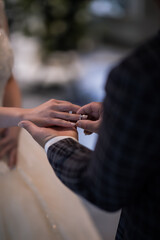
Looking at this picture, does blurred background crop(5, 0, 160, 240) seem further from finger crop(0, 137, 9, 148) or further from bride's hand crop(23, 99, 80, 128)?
bride's hand crop(23, 99, 80, 128)

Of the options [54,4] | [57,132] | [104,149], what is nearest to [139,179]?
[104,149]

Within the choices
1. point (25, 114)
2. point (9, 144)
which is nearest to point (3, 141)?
point (9, 144)

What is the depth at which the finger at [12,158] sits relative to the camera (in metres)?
1.06

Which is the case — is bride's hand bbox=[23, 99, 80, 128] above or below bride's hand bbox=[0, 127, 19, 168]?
above

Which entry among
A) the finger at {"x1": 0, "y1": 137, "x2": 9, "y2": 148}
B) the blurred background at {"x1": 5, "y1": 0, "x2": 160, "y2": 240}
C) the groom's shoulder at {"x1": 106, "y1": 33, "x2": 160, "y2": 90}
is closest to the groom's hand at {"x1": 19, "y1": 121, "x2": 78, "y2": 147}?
the groom's shoulder at {"x1": 106, "y1": 33, "x2": 160, "y2": 90}

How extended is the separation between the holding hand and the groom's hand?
29 mm

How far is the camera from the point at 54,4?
2623 mm

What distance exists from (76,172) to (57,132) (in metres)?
0.15

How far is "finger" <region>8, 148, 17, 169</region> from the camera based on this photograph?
106cm

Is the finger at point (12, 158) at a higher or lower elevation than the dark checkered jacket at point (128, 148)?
lower

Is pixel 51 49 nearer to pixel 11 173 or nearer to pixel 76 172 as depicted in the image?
pixel 11 173

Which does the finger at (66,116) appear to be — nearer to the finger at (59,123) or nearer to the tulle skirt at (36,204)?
the finger at (59,123)

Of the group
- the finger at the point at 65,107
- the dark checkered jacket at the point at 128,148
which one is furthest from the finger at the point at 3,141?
the dark checkered jacket at the point at 128,148

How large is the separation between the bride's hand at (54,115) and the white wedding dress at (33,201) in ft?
0.78
